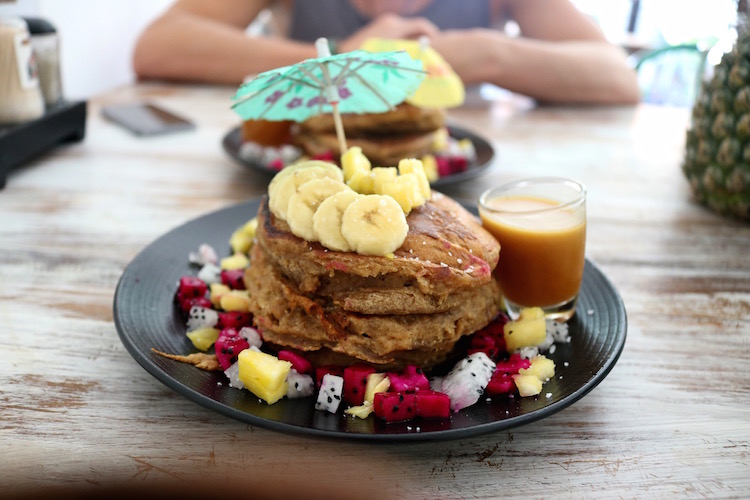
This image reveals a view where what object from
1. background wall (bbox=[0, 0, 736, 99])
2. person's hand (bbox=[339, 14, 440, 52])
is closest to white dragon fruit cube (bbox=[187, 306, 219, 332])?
person's hand (bbox=[339, 14, 440, 52])

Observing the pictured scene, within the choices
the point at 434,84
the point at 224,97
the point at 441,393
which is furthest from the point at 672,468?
the point at 224,97

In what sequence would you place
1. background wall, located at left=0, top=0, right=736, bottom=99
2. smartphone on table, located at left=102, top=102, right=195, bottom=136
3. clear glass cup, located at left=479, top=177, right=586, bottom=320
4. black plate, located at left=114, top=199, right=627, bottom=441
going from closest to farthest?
black plate, located at left=114, top=199, right=627, bottom=441, clear glass cup, located at left=479, top=177, right=586, bottom=320, smartphone on table, located at left=102, top=102, right=195, bottom=136, background wall, located at left=0, top=0, right=736, bottom=99

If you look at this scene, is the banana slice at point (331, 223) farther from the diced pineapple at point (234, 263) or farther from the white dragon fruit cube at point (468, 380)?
the diced pineapple at point (234, 263)

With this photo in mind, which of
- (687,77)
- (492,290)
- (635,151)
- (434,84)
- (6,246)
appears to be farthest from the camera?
(687,77)

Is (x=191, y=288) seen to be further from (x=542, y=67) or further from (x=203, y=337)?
(x=542, y=67)

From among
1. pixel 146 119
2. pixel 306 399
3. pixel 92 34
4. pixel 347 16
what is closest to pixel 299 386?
pixel 306 399

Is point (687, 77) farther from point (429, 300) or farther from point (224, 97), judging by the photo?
point (429, 300)

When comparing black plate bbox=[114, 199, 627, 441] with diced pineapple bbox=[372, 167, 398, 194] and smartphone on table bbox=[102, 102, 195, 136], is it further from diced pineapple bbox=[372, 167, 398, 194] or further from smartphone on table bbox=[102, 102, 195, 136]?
smartphone on table bbox=[102, 102, 195, 136]
